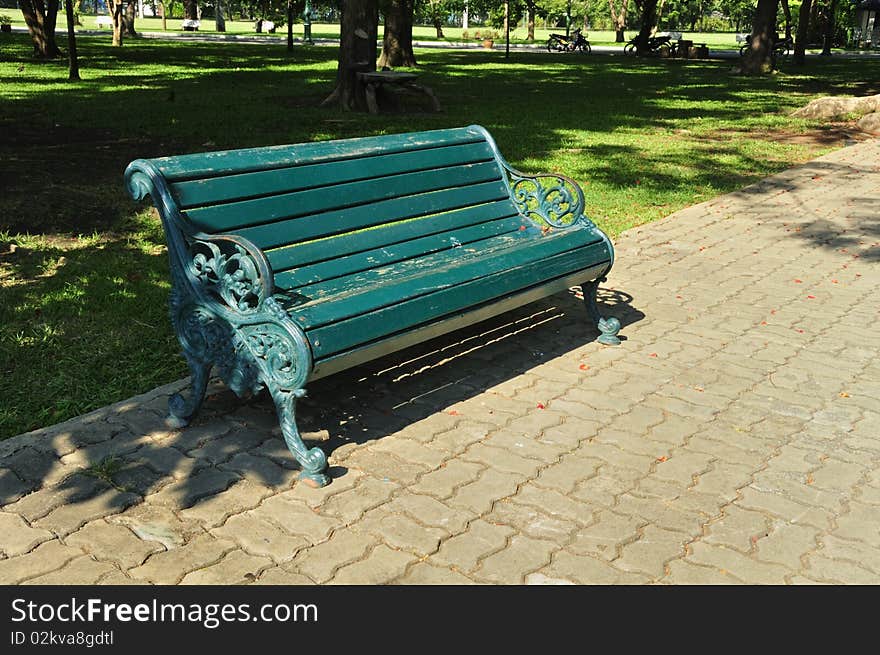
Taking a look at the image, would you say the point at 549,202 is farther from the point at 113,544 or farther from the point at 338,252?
the point at 113,544

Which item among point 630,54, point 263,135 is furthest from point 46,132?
point 630,54

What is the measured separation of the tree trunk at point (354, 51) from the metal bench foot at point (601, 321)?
9600 millimetres

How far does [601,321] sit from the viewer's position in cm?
573

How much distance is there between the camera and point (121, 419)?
451 cm

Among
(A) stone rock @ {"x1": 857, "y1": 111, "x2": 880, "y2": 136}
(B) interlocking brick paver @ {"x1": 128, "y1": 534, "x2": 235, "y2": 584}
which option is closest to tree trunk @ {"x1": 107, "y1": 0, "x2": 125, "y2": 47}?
(A) stone rock @ {"x1": 857, "y1": 111, "x2": 880, "y2": 136}

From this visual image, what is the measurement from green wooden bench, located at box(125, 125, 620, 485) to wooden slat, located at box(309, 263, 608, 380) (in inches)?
0.4

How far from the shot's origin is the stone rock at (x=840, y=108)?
15500 millimetres

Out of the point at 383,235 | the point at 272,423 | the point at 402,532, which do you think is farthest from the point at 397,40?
the point at 402,532

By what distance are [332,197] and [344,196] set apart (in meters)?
0.09

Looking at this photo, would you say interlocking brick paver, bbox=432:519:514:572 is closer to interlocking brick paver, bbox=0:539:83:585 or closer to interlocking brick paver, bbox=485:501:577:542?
interlocking brick paver, bbox=485:501:577:542

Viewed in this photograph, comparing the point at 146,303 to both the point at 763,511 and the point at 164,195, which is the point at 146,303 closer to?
the point at 164,195

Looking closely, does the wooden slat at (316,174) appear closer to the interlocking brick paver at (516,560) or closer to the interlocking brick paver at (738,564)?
the interlocking brick paver at (516,560)

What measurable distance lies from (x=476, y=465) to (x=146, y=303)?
2.81 metres
